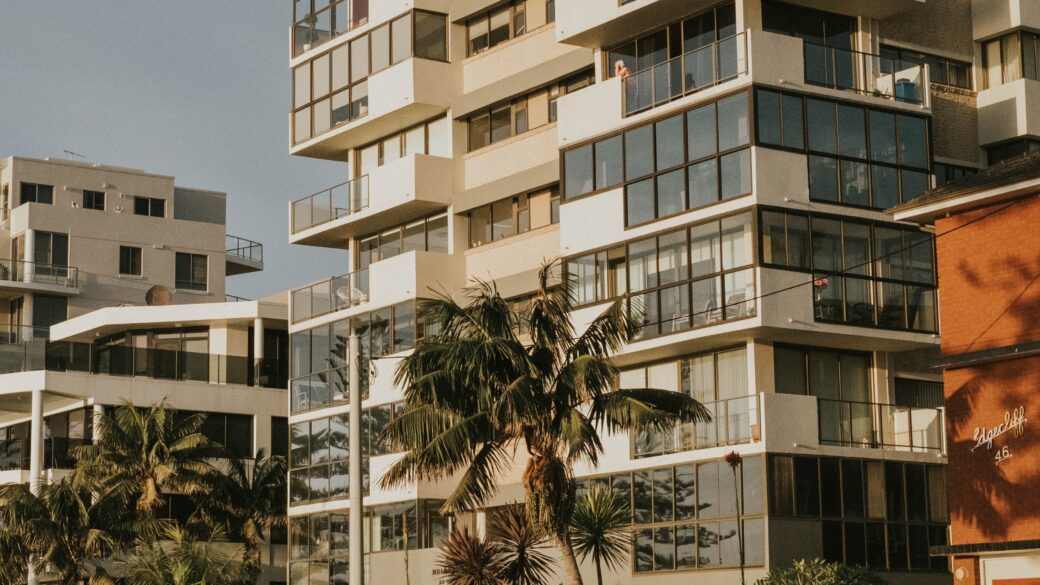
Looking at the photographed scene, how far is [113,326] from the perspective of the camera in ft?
225

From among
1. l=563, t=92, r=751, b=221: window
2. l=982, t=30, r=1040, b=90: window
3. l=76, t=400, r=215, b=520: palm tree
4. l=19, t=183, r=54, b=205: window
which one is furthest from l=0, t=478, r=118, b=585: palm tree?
l=19, t=183, r=54, b=205: window

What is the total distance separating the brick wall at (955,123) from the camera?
145ft

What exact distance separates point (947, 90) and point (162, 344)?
1306 inches

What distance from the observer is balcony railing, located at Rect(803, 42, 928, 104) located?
1649 inches

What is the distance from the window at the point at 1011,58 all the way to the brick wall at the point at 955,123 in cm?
72

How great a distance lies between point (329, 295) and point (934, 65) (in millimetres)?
18357

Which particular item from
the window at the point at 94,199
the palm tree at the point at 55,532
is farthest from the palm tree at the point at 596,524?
the window at the point at 94,199

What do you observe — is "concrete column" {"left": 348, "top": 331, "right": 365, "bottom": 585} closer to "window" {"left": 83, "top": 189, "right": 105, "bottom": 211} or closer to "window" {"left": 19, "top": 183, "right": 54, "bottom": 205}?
"window" {"left": 83, "top": 189, "right": 105, "bottom": 211}

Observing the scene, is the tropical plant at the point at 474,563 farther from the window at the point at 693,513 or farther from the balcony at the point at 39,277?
the balcony at the point at 39,277

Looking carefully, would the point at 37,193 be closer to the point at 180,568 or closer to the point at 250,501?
the point at 250,501

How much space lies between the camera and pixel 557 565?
43.9 metres

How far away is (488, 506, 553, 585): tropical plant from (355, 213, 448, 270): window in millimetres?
15836

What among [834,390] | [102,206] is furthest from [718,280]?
[102,206]

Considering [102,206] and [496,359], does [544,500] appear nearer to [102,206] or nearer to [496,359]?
[496,359]
